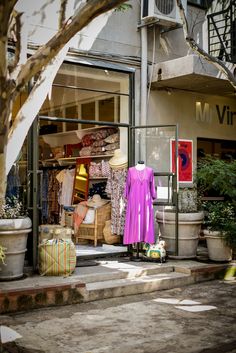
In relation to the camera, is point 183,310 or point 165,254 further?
point 165,254

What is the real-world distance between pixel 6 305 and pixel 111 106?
479cm

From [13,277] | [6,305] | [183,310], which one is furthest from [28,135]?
[183,310]

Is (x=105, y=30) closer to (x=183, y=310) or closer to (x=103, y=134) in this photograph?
(x=103, y=134)

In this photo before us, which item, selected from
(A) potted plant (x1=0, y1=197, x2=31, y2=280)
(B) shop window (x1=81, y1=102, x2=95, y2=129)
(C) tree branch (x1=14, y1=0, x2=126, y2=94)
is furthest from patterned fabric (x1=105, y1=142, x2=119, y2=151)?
(C) tree branch (x1=14, y1=0, x2=126, y2=94)

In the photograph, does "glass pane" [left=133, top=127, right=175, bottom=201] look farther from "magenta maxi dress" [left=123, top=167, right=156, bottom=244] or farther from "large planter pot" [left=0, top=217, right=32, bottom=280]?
"large planter pot" [left=0, top=217, right=32, bottom=280]

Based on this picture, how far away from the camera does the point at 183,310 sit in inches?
268

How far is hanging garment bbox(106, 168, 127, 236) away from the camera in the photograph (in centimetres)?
1005

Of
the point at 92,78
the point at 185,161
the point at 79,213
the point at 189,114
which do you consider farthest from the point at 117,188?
the point at 189,114

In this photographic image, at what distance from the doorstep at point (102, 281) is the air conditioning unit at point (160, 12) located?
194 inches

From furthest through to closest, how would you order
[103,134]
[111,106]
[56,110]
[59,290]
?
[103,134], [111,106], [56,110], [59,290]

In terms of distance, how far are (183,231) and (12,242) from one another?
140 inches

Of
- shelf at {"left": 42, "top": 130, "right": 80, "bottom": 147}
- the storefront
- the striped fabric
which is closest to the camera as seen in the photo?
the striped fabric

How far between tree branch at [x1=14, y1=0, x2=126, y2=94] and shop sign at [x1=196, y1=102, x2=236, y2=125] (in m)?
7.35

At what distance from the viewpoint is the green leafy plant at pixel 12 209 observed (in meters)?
7.48
